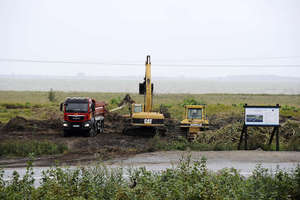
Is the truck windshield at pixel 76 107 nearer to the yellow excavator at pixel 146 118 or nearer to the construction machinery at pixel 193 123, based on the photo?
the yellow excavator at pixel 146 118

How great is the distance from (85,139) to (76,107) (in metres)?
2.30

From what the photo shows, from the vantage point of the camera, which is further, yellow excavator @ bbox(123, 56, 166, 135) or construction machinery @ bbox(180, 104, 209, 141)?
yellow excavator @ bbox(123, 56, 166, 135)

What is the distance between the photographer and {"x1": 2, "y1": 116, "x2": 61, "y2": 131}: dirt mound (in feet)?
100

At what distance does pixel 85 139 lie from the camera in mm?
26078

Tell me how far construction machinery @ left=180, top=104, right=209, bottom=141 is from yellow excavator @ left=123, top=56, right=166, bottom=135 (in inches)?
63.9

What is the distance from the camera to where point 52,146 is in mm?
21391

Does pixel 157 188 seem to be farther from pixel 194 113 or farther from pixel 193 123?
pixel 194 113

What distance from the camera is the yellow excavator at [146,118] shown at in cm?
2711

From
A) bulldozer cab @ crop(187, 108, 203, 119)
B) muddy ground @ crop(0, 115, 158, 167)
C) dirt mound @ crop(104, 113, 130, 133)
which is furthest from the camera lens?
dirt mound @ crop(104, 113, 130, 133)

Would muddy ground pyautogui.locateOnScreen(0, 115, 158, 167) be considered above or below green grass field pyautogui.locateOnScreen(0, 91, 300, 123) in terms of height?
Answer: below

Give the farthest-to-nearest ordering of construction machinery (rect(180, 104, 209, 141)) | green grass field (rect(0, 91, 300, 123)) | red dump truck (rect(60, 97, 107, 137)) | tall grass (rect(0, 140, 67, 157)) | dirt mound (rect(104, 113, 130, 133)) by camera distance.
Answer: green grass field (rect(0, 91, 300, 123)) < dirt mound (rect(104, 113, 130, 133)) < red dump truck (rect(60, 97, 107, 137)) < construction machinery (rect(180, 104, 209, 141)) < tall grass (rect(0, 140, 67, 157))

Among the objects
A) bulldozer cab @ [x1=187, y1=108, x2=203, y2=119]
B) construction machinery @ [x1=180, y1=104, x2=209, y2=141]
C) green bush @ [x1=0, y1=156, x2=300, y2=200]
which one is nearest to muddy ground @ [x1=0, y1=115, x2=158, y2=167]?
construction machinery @ [x1=180, y1=104, x2=209, y2=141]

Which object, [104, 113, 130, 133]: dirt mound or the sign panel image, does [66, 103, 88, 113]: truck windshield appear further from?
the sign panel image

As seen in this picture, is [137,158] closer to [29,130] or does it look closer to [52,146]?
[52,146]
